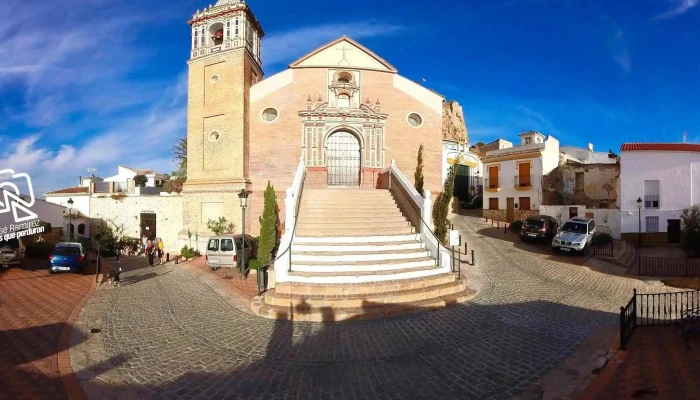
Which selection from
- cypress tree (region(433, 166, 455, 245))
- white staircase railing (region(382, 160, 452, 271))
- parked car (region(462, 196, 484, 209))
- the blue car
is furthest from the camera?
parked car (region(462, 196, 484, 209))

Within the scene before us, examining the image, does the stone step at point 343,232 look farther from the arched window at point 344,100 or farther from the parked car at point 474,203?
the parked car at point 474,203

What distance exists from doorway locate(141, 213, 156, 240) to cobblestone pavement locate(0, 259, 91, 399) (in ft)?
25.8

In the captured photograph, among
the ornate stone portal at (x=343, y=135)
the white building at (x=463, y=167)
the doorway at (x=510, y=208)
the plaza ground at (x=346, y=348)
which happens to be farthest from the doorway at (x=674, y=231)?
the ornate stone portal at (x=343, y=135)

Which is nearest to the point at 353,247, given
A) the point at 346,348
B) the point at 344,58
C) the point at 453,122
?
the point at 346,348

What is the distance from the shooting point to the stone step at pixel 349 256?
9.16 m

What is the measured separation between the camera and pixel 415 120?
19.0m

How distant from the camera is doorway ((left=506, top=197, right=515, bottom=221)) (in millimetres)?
23719

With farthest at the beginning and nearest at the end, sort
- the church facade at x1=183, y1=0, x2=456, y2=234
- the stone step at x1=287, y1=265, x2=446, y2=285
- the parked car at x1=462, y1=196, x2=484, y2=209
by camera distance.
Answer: the parked car at x1=462, y1=196, x2=484, y2=209 → the church facade at x1=183, y1=0, x2=456, y2=234 → the stone step at x1=287, y1=265, x2=446, y2=285

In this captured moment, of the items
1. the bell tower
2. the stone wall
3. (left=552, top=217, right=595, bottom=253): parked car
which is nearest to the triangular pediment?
the bell tower

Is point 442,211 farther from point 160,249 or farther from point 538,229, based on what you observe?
point 160,249

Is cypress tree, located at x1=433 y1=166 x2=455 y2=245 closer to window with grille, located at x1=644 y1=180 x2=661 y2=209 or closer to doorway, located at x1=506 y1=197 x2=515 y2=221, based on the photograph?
doorway, located at x1=506 y1=197 x2=515 y2=221

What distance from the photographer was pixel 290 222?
10.1m

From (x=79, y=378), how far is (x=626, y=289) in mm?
14445

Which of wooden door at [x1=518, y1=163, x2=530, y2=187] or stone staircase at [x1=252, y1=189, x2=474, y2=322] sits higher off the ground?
wooden door at [x1=518, y1=163, x2=530, y2=187]
